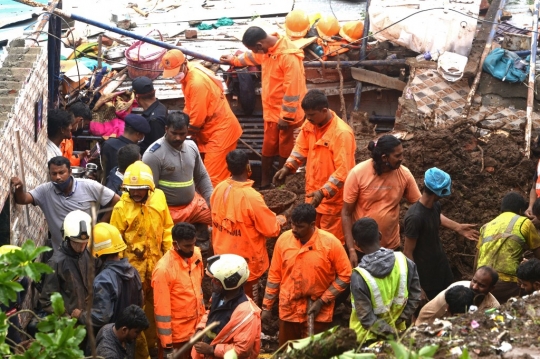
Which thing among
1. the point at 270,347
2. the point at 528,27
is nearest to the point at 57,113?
the point at 270,347

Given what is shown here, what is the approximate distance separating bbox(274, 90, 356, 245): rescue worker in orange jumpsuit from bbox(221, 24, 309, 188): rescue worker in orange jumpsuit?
154 centimetres

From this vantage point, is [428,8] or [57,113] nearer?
[57,113]

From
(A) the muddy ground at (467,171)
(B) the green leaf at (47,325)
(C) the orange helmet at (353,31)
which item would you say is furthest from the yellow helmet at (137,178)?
(C) the orange helmet at (353,31)

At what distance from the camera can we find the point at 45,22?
1004 centimetres

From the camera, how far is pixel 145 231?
7.90 meters

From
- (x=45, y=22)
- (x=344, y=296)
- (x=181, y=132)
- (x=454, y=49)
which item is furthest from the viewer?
(x=454, y=49)

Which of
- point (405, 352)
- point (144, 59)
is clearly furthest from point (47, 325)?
point (144, 59)

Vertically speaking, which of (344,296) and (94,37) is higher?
(94,37)

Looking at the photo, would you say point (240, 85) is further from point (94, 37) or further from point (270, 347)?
point (270, 347)

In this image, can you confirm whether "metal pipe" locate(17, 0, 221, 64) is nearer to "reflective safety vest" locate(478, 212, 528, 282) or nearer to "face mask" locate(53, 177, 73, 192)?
"face mask" locate(53, 177, 73, 192)

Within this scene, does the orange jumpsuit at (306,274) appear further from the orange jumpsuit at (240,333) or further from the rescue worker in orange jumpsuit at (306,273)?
the orange jumpsuit at (240,333)

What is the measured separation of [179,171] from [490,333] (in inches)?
165

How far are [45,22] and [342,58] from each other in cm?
419

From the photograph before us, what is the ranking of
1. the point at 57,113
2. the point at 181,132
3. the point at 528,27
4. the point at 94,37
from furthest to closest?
the point at 94,37, the point at 528,27, the point at 57,113, the point at 181,132
